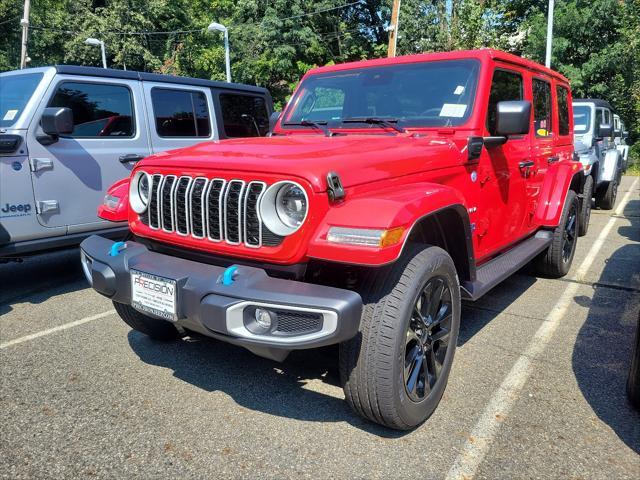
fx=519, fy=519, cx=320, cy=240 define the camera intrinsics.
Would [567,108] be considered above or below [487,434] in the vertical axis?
above

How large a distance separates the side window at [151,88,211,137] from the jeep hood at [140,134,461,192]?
114 inches

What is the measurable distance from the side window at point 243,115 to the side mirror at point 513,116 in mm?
4081

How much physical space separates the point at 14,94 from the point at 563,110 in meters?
5.46

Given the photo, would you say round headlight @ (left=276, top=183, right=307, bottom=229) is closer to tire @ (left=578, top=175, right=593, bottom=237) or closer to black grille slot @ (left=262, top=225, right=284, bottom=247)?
black grille slot @ (left=262, top=225, right=284, bottom=247)

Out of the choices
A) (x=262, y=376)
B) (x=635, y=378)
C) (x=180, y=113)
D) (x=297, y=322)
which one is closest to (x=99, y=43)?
(x=180, y=113)

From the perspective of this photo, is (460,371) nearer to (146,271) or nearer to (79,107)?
(146,271)

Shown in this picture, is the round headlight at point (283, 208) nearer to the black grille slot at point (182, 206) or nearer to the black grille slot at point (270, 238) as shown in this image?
the black grille slot at point (270, 238)

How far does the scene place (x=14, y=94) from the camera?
16.1 feet

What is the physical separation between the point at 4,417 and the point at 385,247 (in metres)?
2.27

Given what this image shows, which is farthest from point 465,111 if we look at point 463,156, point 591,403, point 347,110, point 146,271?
point 146,271

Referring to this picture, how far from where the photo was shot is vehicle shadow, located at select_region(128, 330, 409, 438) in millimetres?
2867

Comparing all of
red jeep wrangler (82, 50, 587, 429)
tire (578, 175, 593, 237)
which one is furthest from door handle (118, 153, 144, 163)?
tire (578, 175, 593, 237)

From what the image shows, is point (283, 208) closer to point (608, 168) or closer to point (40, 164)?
point (40, 164)

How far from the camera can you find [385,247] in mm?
2182
